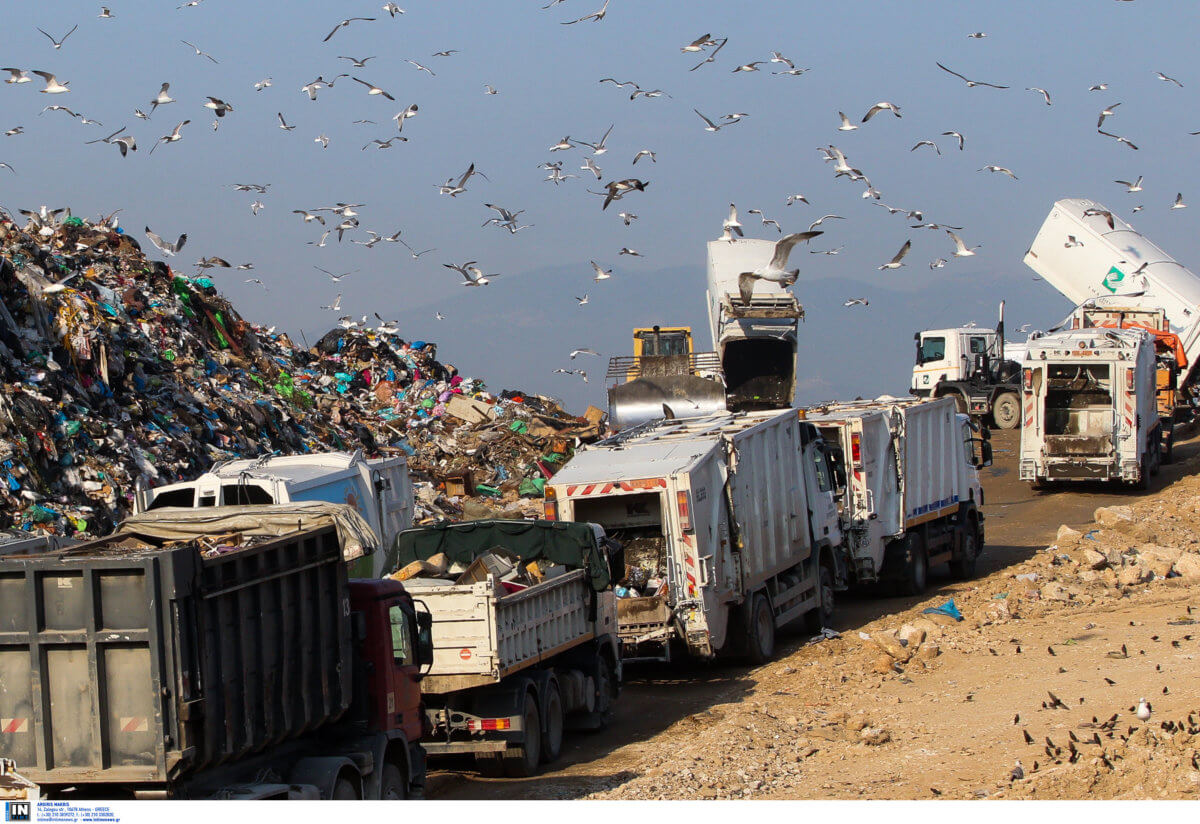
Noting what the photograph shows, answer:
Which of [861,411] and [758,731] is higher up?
[861,411]

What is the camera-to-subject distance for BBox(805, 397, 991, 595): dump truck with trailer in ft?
53.3

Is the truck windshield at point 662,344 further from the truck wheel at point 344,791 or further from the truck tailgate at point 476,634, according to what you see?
the truck wheel at point 344,791

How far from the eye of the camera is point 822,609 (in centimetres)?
1513

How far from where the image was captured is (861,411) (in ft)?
56.2

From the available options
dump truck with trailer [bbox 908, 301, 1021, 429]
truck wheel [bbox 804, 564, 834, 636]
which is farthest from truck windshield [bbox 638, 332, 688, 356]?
truck wheel [bbox 804, 564, 834, 636]

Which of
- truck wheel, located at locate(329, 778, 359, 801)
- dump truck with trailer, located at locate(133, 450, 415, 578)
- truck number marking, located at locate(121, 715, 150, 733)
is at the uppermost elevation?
dump truck with trailer, located at locate(133, 450, 415, 578)

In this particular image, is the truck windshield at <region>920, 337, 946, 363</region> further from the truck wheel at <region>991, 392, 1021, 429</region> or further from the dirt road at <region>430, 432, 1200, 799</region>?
the dirt road at <region>430, 432, 1200, 799</region>

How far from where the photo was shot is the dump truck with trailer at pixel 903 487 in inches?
640

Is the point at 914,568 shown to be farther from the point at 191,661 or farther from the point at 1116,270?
the point at 1116,270

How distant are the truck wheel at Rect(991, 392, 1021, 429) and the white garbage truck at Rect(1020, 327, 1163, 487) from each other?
7.23 metres

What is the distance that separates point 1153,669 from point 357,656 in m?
6.53

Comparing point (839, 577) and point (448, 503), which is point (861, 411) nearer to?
point (839, 577)

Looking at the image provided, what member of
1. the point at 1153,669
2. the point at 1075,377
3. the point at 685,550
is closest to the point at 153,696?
the point at 685,550

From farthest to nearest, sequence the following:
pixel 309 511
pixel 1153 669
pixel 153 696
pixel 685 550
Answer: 1. pixel 685 550
2. pixel 1153 669
3. pixel 309 511
4. pixel 153 696
